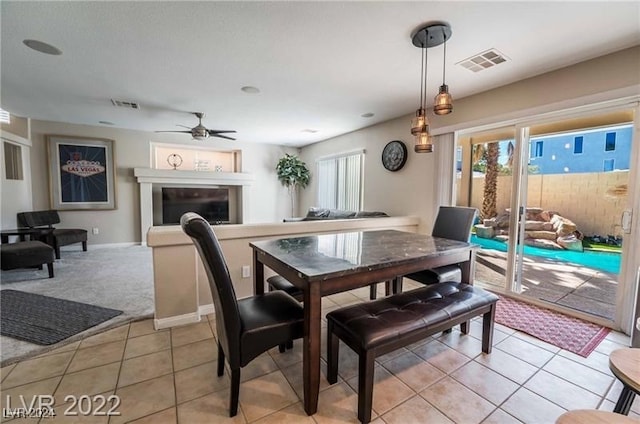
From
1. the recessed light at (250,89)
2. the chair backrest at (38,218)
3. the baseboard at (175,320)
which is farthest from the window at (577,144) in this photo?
the chair backrest at (38,218)

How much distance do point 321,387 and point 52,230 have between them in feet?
16.8

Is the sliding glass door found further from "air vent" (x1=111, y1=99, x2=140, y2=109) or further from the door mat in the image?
"air vent" (x1=111, y1=99, x2=140, y2=109)

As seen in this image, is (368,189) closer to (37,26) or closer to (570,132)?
(570,132)

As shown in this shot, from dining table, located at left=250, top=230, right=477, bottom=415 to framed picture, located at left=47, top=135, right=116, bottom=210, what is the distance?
5.20 metres

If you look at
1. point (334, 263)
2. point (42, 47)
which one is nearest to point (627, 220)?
point (334, 263)

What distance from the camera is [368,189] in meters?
5.00

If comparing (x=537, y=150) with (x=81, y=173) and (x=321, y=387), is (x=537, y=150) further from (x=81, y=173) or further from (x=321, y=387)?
(x=81, y=173)

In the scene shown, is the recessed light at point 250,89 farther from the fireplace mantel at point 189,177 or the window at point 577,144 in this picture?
the window at point 577,144

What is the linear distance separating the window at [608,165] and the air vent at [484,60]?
144cm

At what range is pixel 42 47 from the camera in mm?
2301

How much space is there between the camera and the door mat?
2244 mm

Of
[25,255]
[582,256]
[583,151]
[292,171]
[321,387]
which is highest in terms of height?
[292,171]

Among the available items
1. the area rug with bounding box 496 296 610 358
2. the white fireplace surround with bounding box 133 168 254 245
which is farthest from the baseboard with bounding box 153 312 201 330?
the white fireplace surround with bounding box 133 168 254 245

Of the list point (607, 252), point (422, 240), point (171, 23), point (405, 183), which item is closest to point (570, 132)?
point (607, 252)
